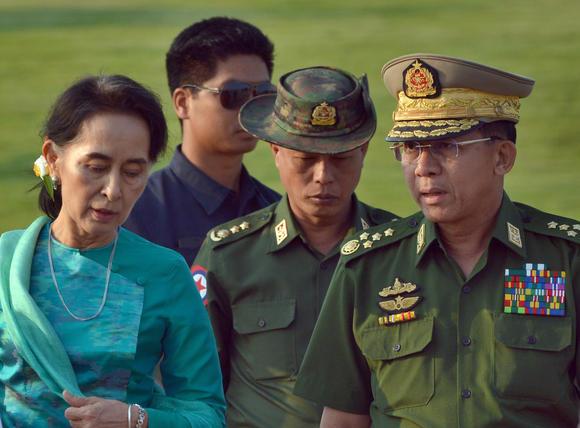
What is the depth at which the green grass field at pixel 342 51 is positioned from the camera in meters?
12.8

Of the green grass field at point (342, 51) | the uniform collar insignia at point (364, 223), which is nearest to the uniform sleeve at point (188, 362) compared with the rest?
the uniform collar insignia at point (364, 223)

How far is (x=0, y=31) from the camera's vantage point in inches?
678

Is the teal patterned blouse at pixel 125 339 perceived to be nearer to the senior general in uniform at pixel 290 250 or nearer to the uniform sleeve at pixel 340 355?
the uniform sleeve at pixel 340 355

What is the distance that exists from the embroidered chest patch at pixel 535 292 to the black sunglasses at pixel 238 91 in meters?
1.93

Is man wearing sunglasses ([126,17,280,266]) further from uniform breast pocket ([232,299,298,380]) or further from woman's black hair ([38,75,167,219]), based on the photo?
woman's black hair ([38,75,167,219])

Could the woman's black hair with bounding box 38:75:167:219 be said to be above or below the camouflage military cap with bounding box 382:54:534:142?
below

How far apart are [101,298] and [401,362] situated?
2.96 feet

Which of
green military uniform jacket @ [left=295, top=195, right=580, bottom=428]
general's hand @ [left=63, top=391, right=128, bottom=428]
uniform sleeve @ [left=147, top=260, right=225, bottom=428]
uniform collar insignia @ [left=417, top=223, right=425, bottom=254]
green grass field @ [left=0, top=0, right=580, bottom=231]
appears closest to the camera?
general's hand @ [left=63, top=391, right=128, bottom=428]

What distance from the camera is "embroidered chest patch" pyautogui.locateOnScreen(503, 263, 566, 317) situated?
4.44m

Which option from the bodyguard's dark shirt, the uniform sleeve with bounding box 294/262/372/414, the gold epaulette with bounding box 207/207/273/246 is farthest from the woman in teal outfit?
the bodyguard's dark shirt

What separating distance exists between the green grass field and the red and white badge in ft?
20.5

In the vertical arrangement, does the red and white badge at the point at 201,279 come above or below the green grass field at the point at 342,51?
below

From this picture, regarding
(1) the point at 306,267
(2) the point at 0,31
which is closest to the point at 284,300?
(1) the point at 306,267

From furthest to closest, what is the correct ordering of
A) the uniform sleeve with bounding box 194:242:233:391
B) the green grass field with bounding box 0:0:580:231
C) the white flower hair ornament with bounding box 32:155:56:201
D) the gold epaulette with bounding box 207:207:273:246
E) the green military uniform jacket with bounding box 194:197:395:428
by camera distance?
the green grass field with bounding box 0:0:580:231, the gold epaulette with bounding box 207:207:273:246, the uniform sleeve with bounding box 194:242:233:391, the green military uniform jacket with bounding box 194:197:395:428, the white flower hair ornament with bounding box 32:155:56:201
